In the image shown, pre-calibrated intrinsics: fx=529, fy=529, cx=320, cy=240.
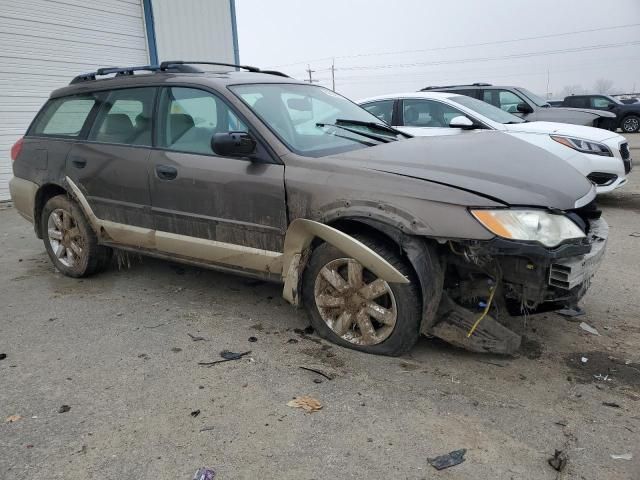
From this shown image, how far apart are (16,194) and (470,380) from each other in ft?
14.9

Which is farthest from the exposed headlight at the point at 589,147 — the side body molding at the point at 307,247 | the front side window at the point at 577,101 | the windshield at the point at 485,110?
the front side window at the point at 577,101

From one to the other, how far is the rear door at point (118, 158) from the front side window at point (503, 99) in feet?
23.6

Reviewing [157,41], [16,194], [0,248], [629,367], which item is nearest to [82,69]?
[157,41]

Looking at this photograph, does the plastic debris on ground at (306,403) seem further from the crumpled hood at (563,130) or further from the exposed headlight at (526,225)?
the crumpled hood at (563,130)

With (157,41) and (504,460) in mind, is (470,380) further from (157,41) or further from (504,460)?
(157,41)

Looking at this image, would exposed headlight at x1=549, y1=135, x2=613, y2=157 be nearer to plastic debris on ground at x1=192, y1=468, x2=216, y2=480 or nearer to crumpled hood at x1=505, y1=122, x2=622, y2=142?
crumpled hood at x1=505, y1=122, x2=622, y2=142

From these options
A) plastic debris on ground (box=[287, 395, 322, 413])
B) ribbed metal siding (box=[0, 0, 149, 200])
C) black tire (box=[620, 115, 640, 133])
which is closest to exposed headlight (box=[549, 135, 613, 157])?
plastic debris on ground (box=[287, 395, 322, 413])

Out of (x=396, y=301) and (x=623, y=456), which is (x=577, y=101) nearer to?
(x=396, y=301)

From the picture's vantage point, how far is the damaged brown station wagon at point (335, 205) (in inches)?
113

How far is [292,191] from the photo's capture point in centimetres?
333

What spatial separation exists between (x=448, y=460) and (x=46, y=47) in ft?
35.0

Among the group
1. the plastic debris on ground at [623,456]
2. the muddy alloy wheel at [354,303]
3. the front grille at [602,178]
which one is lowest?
the plastic debris on ground at [623,456]

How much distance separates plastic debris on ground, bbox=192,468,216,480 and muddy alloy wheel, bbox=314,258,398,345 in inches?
50.5

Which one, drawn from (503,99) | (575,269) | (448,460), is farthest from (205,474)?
(503,99)
